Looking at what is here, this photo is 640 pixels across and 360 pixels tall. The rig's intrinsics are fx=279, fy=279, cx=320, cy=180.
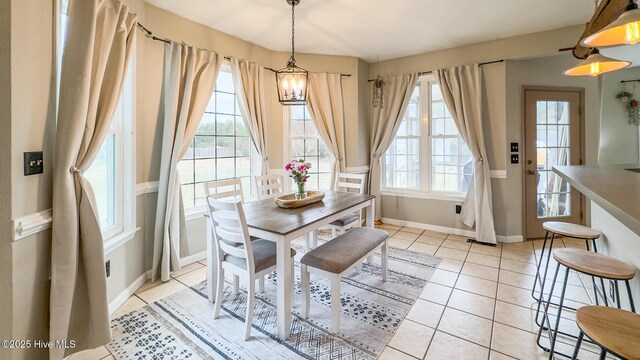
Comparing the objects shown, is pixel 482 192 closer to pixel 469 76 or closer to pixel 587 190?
pixel 469 76

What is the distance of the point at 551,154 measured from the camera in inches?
158

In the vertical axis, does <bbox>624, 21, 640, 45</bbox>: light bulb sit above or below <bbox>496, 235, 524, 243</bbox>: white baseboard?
above

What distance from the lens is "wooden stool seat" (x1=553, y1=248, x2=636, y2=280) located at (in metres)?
1.43

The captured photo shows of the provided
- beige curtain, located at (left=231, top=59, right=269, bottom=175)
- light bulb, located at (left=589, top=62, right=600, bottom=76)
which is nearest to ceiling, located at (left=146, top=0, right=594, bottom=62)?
beige curtain, located at (left=231, top=59, right=269, bottom=175)

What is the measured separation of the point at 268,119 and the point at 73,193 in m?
2.80

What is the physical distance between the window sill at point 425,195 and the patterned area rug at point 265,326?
192 centimetres

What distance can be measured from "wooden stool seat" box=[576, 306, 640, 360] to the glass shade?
7.91 ft

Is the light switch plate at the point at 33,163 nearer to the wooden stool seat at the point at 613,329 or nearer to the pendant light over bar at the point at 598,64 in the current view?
the wooden stool seat at the point at 613,329

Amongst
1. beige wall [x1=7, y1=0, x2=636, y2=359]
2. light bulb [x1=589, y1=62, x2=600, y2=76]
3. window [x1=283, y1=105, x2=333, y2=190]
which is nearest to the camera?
beige wall [x1=7, y1=0, x2=636, y2=359]

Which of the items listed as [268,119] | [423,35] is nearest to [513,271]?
[423,35]

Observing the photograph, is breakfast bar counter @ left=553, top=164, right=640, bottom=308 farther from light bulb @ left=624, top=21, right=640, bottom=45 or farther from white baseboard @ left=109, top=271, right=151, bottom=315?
white baseboard @ left=109, top=271, right=151, bottom=315

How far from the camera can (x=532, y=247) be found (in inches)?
144

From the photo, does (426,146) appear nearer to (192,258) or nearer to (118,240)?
(192,258)

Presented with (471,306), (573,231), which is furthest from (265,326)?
(573,231)
